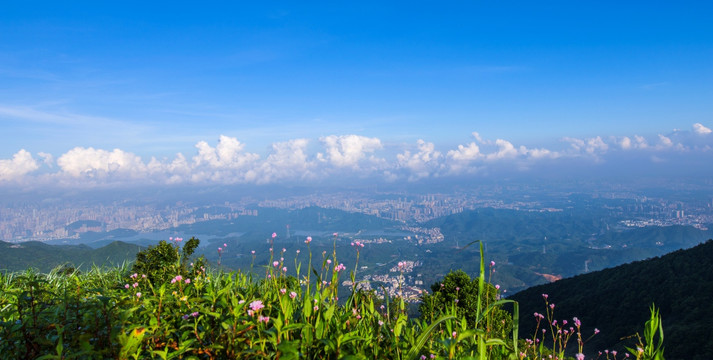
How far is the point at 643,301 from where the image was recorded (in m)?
54.6

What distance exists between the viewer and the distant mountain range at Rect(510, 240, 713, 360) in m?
37.5

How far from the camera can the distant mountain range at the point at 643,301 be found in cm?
3747

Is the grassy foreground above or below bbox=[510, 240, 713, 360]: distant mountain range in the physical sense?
above

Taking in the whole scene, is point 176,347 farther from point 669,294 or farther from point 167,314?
point 669,294

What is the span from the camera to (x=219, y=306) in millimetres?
3449

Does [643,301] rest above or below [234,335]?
below

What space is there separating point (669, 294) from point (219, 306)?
232ft

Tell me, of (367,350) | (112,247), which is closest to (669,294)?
(367,350)

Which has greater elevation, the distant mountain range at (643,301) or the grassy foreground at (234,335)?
the grassy foreground at (234,335)

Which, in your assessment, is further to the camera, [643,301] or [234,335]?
[643,301]

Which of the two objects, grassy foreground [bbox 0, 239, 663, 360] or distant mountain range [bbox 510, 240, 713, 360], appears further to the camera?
distant mountain range [bbox 510, 240, 713, 360]

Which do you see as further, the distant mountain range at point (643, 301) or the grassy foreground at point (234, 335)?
the distant mountain range at point (643, 301)

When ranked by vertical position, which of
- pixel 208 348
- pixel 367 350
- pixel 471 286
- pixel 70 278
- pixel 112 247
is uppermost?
pixel 208 348

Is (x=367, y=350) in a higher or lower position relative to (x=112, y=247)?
higher
